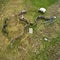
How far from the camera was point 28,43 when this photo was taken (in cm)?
1073

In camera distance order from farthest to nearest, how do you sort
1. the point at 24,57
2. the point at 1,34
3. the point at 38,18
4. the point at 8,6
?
1. the point at 8,6
2. the point at 38,18
3. the point at 1,34
4. the point at 24,57

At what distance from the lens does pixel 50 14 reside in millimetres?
12547

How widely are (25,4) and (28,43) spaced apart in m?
3.13

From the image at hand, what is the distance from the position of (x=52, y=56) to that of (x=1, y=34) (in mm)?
2499

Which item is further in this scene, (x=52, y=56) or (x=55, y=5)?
(x=55, y=5)

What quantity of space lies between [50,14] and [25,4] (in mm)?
1513

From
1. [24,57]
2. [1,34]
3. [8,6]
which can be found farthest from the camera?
[8,6]

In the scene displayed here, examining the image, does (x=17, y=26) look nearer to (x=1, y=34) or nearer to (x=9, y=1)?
(x=1, y=34)

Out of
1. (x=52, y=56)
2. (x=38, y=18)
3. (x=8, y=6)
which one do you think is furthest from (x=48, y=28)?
(x=8, y=6)

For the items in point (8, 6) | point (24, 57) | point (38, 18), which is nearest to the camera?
point (24, 57)

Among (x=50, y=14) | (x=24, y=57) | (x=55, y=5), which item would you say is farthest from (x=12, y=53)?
Result: (x=55, y=5)

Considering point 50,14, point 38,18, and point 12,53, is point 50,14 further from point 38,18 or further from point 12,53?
point 12,53

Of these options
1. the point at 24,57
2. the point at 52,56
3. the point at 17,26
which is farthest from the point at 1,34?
the point at 52,56

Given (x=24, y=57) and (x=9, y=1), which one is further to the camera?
(x=9, y=1)
